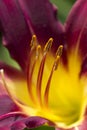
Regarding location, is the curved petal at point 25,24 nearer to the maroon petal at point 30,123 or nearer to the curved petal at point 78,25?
the curved petal at point 78,25

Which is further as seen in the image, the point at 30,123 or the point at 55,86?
the point at 55,86

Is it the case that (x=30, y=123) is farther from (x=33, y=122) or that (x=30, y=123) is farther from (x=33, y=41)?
(x=33, y=41)

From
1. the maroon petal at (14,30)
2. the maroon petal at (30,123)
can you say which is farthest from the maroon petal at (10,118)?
the maroon petal at (14,30)

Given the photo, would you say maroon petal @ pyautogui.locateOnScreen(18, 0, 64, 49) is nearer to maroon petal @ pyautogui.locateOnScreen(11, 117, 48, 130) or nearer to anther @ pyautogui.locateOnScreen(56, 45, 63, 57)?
anther @ pyautogui.locateOnScreen(56, 45, 63, 57)

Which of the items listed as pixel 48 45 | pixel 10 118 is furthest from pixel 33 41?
pixel 10 118

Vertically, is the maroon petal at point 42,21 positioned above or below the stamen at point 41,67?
above

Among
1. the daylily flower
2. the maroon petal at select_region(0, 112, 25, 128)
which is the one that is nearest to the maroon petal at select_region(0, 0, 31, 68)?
the daylily flower
